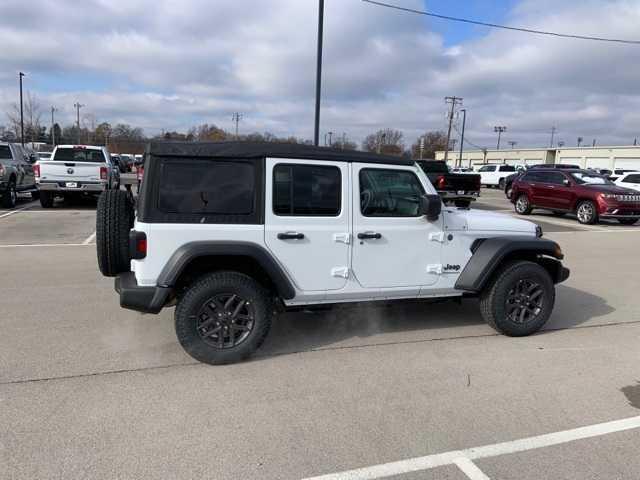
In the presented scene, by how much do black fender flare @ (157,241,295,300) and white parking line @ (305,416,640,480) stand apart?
1.69 m

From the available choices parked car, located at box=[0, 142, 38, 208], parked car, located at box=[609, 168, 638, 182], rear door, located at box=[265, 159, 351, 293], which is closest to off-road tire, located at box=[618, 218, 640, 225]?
parked car, located at box=[609, 168, 638, 182]

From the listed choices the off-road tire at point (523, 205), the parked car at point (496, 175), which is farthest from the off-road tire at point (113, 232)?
the parked car at point (496, 175)

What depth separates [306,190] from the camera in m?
4.14

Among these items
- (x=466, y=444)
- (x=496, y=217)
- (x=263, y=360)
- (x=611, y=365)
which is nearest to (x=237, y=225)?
(x=263, y=360)

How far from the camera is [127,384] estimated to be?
3.71 m

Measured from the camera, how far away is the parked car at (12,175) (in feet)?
46.9

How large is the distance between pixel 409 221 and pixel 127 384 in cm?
266

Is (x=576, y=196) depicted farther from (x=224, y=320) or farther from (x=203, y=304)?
(x=203, y=304)

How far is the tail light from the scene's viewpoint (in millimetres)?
3779

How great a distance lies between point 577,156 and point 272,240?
213ft

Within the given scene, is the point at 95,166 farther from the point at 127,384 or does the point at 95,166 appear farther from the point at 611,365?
the point at 611,365

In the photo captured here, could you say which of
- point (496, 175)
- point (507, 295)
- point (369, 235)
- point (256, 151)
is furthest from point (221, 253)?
point (496, 175)

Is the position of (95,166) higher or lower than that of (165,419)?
higher

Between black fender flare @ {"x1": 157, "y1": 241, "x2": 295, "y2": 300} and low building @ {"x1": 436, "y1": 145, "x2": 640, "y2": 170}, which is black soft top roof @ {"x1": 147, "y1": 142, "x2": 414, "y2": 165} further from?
low building @ {"x1": 436, "y1": 145, "x2": 640, "y2": 170}
